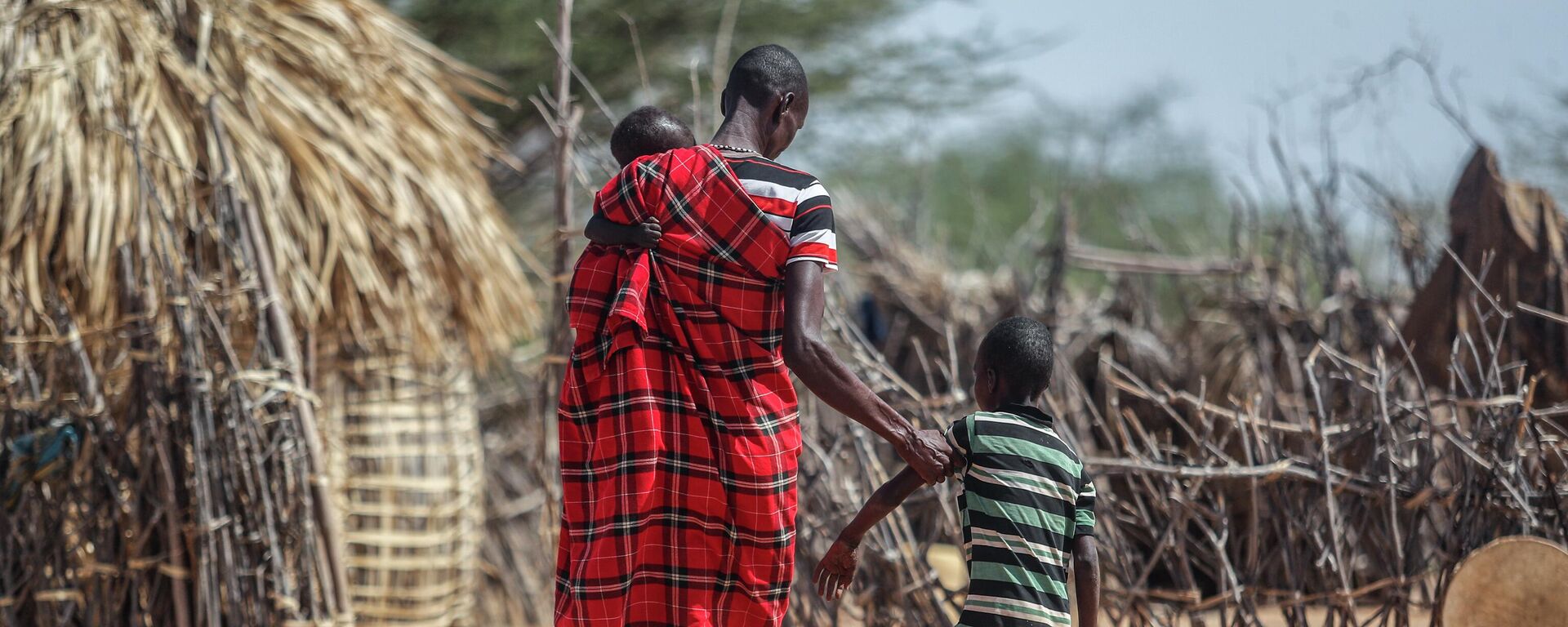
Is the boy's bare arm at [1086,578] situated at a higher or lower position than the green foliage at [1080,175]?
lower

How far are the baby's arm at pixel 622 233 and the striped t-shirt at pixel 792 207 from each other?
0.57 feet

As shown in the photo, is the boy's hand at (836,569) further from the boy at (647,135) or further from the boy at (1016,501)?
the boy at (647,135)

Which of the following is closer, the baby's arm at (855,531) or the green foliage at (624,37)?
the baby's arm at (855,531)

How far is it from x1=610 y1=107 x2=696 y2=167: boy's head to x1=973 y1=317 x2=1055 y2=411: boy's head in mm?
725

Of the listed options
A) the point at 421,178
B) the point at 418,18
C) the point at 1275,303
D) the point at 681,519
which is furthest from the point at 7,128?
the point at 1275,303

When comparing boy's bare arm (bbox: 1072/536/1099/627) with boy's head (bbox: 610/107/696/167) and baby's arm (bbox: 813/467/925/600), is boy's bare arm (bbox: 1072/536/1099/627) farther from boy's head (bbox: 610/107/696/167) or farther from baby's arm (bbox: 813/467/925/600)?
boy's head (bbox: 610/107/696/167)

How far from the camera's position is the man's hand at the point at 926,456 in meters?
2.12

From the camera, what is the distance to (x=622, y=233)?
7.20 ft

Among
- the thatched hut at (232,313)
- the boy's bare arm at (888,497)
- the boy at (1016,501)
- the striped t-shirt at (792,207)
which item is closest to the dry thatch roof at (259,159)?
the thatched hut at (232,313)

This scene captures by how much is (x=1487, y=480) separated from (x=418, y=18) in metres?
6.55

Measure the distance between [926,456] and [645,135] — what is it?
83 cm

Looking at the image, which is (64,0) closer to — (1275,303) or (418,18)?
(418,18)

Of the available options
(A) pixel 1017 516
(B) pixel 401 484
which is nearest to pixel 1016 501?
(A) pixel 1017 516

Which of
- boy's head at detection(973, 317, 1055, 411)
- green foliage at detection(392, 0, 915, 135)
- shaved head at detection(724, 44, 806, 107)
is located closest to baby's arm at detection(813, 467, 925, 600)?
boy's head at detection(973, 317, 1055, 411)
